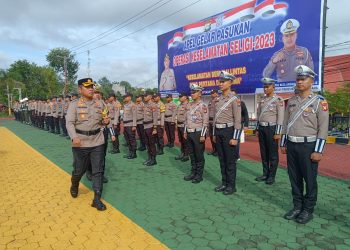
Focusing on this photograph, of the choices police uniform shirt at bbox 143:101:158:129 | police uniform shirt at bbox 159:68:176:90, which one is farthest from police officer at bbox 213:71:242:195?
police uniform shirt at bbox 159:68:176:90

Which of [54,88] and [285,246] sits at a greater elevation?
[54,88]

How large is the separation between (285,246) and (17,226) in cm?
308

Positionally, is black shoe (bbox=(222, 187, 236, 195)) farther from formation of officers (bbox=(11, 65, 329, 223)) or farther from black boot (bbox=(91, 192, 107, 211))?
black boot (bbox=(91, 192, 107, 211))

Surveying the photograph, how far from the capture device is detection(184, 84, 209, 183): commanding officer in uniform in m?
5.36

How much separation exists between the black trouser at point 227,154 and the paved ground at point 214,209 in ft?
0.93

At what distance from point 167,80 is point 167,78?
0.30ft

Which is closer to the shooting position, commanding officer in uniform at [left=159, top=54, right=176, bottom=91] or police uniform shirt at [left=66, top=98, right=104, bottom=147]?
police uniform shirt at [left=66, top=98, right=104, bottom=147]

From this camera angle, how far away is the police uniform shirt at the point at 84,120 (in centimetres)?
439

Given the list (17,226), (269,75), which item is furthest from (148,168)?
(269,75)

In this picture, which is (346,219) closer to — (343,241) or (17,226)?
(343,241)

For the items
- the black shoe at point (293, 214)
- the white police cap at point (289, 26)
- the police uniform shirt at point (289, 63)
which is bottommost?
the black shoe at point (293, 214)

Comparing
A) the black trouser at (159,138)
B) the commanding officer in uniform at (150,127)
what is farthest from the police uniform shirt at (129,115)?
the black trouser at (159,138)

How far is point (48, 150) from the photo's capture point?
363 inches

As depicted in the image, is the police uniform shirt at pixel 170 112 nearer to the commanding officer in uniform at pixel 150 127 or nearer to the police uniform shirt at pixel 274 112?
the commanding officer in uniform at pixel 150 127
